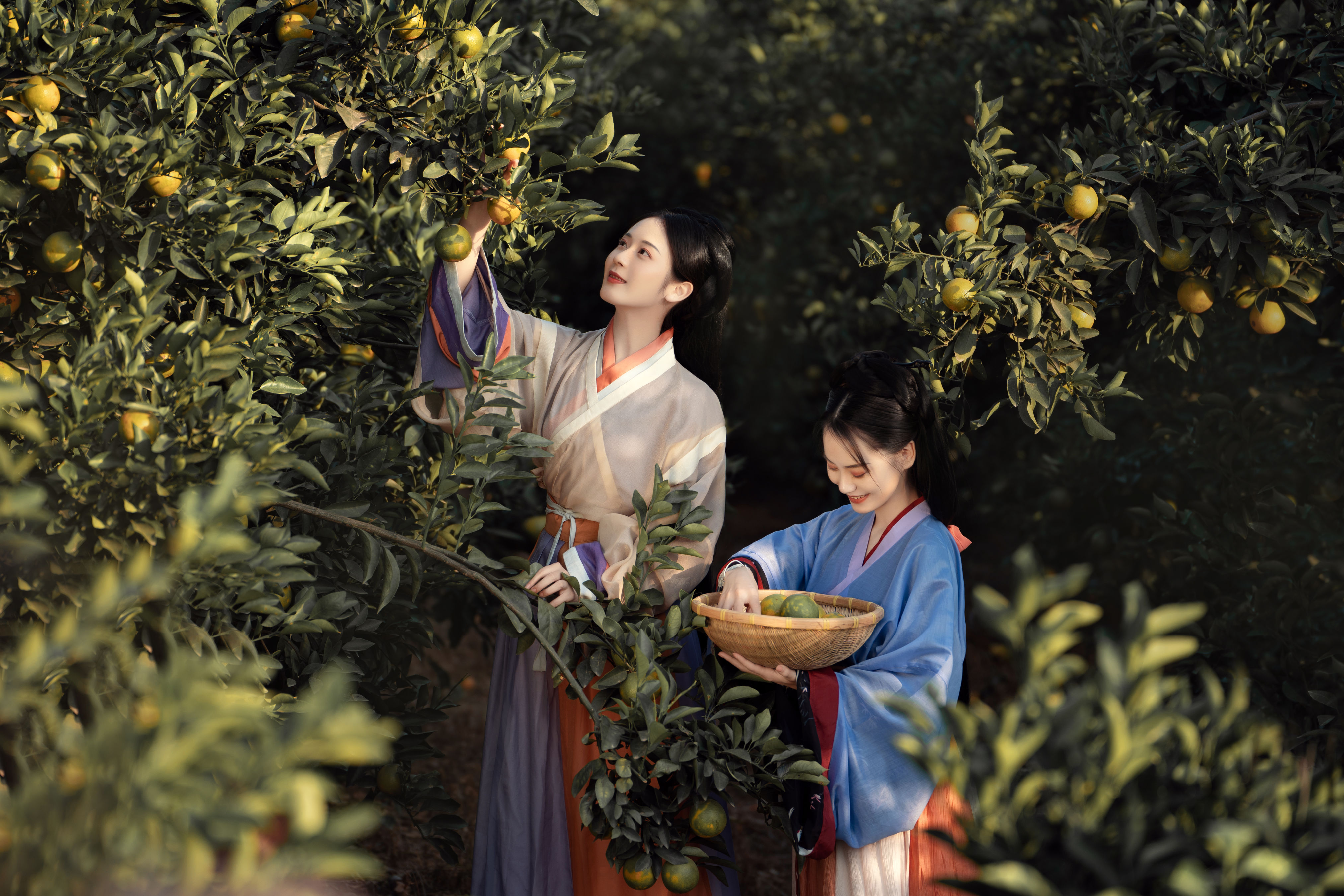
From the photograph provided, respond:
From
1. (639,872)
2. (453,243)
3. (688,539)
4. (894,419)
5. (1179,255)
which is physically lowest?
(639,872)

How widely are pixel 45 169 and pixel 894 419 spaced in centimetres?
166

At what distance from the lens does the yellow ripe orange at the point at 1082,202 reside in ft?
7.15

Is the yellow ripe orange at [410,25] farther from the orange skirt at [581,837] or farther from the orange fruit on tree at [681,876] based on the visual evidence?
the orange fruit on tree at [681,876]

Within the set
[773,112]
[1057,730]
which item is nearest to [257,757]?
[1057,730]

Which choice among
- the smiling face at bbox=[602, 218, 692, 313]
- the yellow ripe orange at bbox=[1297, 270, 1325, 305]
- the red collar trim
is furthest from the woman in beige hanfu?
the yellow ripe orange at bbox=[1297, 270, 1325, 305]

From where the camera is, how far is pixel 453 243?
6.91ft

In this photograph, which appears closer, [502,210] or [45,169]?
[45,169]

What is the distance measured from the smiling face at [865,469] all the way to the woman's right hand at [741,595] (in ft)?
0.93

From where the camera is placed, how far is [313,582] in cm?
209

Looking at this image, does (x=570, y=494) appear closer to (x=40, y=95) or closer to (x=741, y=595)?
(x=741, y=595)

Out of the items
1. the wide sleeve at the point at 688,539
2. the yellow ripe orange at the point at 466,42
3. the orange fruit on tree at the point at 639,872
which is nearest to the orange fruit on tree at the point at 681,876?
the orange fruit on tree at the point at 639,872

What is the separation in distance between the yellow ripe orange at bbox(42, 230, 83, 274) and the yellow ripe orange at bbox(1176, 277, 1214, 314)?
2321mm

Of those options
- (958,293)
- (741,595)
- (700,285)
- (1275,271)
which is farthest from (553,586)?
(1275,271)

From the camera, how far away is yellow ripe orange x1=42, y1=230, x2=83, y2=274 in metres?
1.82
